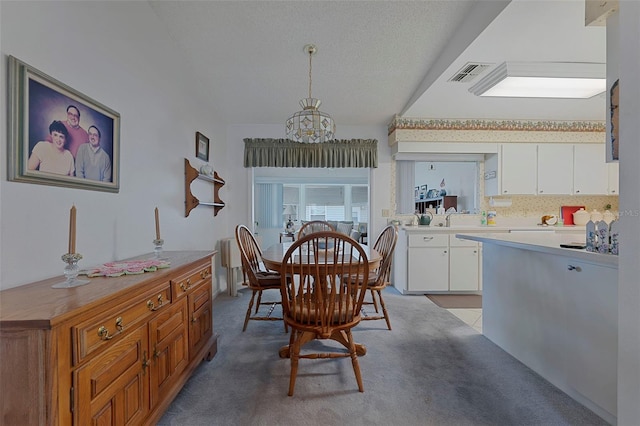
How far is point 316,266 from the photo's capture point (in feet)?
5.20

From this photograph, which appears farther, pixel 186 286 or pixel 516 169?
pixel 516 169

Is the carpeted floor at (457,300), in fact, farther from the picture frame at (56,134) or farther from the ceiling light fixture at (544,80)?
the picture frame at (56,134)

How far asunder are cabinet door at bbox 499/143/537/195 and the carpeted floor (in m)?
1.53

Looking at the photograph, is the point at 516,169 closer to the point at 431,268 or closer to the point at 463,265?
the point at 463,265

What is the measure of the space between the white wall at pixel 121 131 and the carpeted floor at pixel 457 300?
9.49 feet

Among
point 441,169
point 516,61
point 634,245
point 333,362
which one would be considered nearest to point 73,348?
point 333,362

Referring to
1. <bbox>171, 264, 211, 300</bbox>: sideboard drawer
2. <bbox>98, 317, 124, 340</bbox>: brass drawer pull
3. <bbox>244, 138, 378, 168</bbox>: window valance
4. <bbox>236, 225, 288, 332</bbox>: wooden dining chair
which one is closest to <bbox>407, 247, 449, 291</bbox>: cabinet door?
<bbox>244, 138, 378, 168</bbox>: window valance

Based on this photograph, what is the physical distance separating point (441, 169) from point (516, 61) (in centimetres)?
210

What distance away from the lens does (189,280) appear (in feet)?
5.47

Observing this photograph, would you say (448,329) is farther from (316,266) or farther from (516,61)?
(516,61)

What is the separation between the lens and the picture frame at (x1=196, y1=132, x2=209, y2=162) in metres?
3.01

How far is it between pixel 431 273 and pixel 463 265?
429mm

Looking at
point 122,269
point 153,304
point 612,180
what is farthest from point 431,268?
point 122,269

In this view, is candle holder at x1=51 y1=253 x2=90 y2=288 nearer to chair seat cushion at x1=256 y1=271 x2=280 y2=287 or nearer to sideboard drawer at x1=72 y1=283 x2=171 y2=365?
sideboard drawer at x1=72 y1=283 x2=171 y2=365
